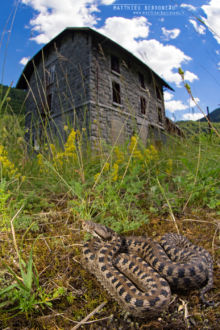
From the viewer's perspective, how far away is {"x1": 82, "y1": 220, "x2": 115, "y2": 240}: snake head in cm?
323

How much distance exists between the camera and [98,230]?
3.23 metres

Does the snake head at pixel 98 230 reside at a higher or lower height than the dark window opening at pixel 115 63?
lower

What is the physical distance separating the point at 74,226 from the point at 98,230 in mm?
650

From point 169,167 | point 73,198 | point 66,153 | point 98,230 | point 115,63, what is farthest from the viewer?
point 115,63

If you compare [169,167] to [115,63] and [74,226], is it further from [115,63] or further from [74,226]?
[115,63]

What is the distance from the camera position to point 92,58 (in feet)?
74.2

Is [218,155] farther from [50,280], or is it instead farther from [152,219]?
[50,280]

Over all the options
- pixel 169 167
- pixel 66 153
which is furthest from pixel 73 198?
pixel 169 167

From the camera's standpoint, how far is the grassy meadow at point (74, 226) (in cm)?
211

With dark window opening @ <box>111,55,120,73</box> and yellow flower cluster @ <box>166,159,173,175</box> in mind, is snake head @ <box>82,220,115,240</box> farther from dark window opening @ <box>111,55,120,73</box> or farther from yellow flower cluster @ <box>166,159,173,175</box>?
dark window opening @ <box>111,55,120,73</box>

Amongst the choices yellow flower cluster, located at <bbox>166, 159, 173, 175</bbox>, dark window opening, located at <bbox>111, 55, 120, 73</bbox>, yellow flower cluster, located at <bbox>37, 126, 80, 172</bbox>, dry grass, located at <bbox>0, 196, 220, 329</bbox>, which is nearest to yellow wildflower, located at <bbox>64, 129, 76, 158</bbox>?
yellow flower cluster, located at <bbox>37, 126, 80, 172</bbox>

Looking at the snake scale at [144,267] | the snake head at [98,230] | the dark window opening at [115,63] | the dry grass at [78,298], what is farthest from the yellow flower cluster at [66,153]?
the dark window opening at [115,63]

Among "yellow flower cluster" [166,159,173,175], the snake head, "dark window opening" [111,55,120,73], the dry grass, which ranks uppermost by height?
"dark window opening" [111,55,120,73]

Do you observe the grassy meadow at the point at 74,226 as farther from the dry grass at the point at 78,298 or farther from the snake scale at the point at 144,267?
the snake scale at the point at 144,267
